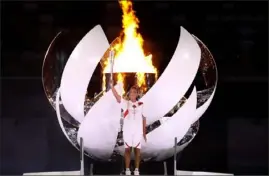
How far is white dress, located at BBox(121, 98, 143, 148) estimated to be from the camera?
4605 mm

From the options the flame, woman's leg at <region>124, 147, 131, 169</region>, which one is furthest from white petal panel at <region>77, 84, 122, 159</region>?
the flame

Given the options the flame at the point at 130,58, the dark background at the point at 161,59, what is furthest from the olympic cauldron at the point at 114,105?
the dark background at the point at 161,59

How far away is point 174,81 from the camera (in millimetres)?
4828

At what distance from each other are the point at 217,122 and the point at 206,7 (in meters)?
1.31

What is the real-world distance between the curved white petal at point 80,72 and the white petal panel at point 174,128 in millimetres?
642

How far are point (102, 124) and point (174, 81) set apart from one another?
72 cm

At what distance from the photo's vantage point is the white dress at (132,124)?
4.61 meters

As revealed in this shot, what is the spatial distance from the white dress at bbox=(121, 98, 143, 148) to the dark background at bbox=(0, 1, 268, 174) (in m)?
1.71

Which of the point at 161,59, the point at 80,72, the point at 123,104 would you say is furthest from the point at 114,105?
the point at 161,59

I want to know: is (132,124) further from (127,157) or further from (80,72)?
(80,72)

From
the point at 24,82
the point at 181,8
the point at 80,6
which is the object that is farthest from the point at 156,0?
the point at 24,82

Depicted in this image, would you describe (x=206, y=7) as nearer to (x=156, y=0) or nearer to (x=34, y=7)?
(x=156, y=0)

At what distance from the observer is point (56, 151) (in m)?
6.30

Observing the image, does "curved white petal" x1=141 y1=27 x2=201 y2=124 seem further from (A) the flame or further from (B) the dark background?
(B) the dark background
